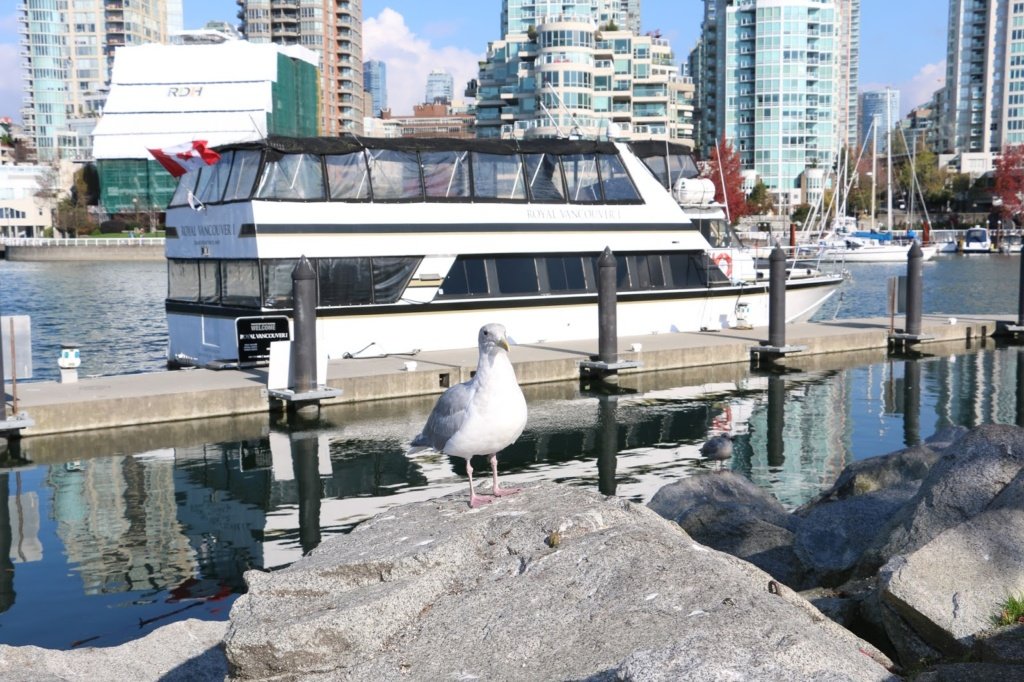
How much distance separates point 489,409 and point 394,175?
52.1ft

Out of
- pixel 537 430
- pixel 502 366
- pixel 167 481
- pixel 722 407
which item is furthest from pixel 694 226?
pixel 502 366

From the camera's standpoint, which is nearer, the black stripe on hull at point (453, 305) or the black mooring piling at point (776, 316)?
the black stripe on hull at point (453, 305)

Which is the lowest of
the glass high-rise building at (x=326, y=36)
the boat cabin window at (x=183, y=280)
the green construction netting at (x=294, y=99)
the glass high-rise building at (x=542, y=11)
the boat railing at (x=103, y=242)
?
the boat cabin window at (x=183, y=280)

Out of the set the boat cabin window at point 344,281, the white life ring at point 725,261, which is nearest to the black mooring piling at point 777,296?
the white life ring at point 725,261

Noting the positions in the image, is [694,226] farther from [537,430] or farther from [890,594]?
[890,594]

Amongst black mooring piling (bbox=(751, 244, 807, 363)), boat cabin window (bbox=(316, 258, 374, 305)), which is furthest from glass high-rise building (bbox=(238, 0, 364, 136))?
boat cabin window (bbox=(316, 258, 374, 305))

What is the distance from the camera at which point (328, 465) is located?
15.8 metres

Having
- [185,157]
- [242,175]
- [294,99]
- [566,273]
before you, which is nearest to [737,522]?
[242,175]

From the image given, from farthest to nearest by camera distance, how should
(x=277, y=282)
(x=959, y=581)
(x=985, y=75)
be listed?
1. (x=985, y=75)
2. (x=277, y=282)
3. (x=959, y=581)

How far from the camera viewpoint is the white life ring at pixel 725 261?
26.1 metres

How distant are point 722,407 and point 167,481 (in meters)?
10.1

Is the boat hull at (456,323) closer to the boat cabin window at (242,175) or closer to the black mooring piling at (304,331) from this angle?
the black mooring piling at (304,331)

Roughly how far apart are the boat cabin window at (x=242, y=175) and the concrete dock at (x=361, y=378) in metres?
3.40

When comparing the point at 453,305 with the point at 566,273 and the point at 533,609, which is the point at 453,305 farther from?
the point at 533,609
